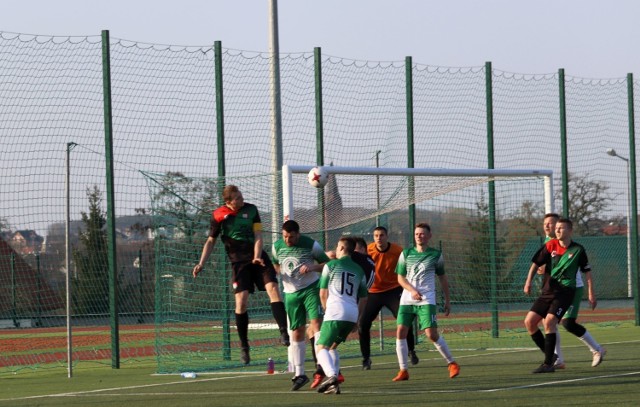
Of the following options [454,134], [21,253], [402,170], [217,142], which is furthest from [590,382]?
[21,253]

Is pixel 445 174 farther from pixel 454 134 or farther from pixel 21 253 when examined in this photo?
pixel 21 253

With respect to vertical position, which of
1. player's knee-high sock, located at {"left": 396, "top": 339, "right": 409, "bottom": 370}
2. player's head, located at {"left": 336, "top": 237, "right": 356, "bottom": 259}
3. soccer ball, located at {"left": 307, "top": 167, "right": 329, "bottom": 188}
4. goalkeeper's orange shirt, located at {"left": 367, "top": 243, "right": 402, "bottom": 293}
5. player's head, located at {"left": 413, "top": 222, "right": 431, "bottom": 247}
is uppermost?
soccer ball, located at {"left": 307, "top": 167, "right": 329, "bottom": 188}

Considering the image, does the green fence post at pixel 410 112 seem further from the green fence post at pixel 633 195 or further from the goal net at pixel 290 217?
the green fence post at pixel 633 195

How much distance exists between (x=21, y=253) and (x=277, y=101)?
6.66 m

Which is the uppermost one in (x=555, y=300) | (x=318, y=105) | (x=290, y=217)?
(x=318, y=105)

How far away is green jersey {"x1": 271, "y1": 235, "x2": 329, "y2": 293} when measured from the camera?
44.7 ft

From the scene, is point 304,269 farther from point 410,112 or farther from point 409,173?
point 410,112

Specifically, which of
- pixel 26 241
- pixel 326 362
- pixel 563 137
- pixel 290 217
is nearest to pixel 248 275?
pixel 290 217

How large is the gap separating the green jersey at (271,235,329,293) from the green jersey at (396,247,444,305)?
1.19 m

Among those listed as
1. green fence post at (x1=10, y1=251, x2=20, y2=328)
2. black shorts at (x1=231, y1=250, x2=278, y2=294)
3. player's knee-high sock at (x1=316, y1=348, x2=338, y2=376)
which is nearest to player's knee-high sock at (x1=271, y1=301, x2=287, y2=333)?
black shorts at (x1=231, y1=250, x2=278, y2=294)

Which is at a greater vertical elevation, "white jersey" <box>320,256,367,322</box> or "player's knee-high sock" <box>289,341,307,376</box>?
"white jersey" <box>320,256,367,322</box>

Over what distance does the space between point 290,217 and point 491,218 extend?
7170 millimetres

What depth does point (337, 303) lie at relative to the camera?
12.6 meters

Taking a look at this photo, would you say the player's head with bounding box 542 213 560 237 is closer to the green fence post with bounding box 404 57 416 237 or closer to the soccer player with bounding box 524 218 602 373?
the soccer player with bounding box 524 218 602 373
